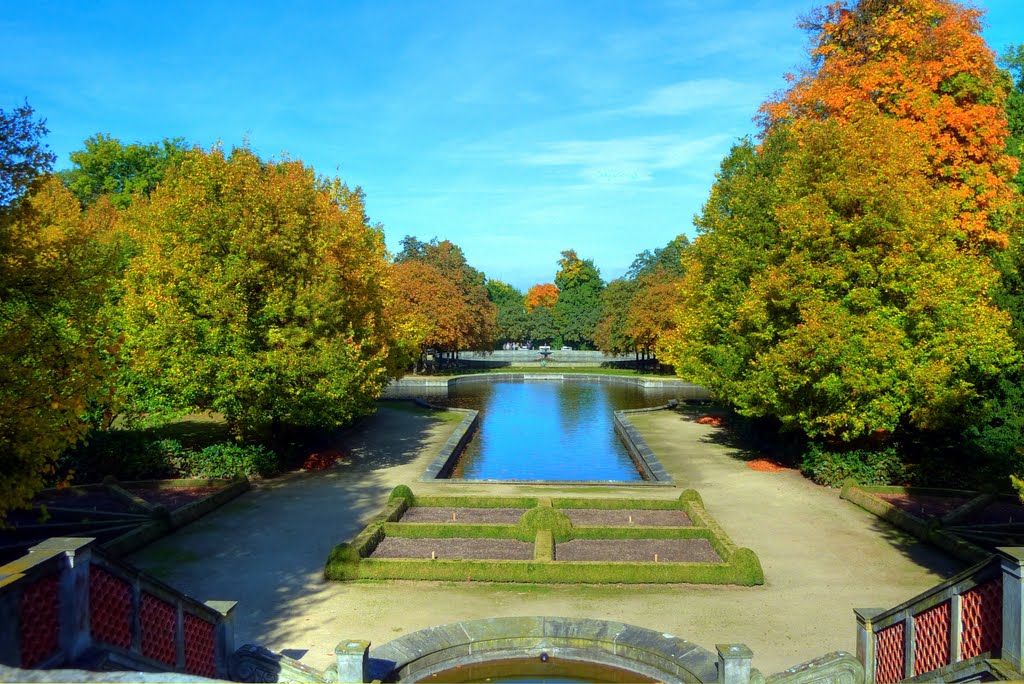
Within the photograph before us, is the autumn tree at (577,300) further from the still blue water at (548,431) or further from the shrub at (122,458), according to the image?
the shrub at (122,458)

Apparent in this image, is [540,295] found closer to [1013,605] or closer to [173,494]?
[173,494]

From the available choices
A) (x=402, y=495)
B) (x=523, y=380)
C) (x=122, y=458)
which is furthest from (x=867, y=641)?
(x=523, y=380)

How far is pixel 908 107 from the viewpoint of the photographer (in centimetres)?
2738

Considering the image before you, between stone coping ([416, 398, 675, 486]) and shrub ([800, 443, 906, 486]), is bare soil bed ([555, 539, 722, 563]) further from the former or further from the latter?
shrub ([800, 443, 906, 486])

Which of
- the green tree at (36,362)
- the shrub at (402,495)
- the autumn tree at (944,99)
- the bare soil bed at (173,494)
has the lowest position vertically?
the bare soil bed at (173,494)

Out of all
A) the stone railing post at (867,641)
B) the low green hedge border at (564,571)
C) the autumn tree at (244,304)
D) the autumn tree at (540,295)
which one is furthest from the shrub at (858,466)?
the autumn tree at (540,295)

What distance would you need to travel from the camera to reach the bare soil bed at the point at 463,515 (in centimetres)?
1947

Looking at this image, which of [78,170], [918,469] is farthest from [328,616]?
[78,170]

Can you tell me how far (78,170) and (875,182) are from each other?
7062 cm

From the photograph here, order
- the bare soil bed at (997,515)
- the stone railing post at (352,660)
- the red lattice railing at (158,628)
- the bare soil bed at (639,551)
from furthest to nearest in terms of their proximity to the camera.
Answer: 1. the bare soil bed at (997,515)
2. the bare soil bed at (639,551)
3. the stone railing post at (352,660)
4. the red lattice railing at (158,628)

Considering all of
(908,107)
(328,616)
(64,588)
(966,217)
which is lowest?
(328,616)

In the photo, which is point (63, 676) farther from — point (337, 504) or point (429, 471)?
point (429, 471)

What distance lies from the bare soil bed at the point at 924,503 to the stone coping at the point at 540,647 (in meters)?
10.6

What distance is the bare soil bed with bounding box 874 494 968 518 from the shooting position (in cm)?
1914
